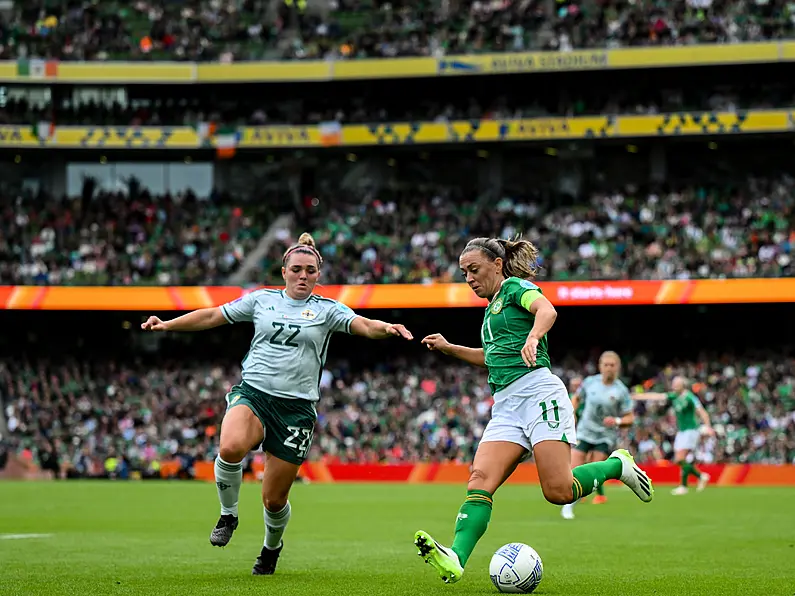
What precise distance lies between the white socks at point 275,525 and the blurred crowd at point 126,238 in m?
32.0

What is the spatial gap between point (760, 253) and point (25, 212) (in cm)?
2563

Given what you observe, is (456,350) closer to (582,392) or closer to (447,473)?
(582,392)

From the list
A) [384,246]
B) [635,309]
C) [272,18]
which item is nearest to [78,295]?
[384,246]

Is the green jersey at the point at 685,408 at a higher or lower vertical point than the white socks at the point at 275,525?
lower

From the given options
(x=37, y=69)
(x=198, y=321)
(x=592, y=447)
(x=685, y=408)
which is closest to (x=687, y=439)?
(x=685, y=408)

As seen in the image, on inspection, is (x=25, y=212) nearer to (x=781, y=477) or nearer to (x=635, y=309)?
(x=635, y=309)

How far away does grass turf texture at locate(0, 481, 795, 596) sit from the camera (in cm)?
948

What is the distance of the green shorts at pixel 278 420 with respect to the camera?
33.2 feet

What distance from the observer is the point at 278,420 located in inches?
399

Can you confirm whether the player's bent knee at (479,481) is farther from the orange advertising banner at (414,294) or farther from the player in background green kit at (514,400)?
the orange advertising banner at (414,294)

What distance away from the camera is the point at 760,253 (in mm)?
38781

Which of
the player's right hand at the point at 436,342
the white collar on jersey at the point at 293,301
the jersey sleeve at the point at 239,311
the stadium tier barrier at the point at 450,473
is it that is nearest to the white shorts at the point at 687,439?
the stadium tier barrier at the point at 450,473

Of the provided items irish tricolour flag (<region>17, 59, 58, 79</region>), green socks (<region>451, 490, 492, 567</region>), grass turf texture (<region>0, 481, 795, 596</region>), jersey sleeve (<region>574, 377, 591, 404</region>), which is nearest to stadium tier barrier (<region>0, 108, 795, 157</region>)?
irish tricolour flag (<region>17, 59, 58, 79</region>)

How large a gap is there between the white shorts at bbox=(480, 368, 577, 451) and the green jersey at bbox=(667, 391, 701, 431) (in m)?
16.3
